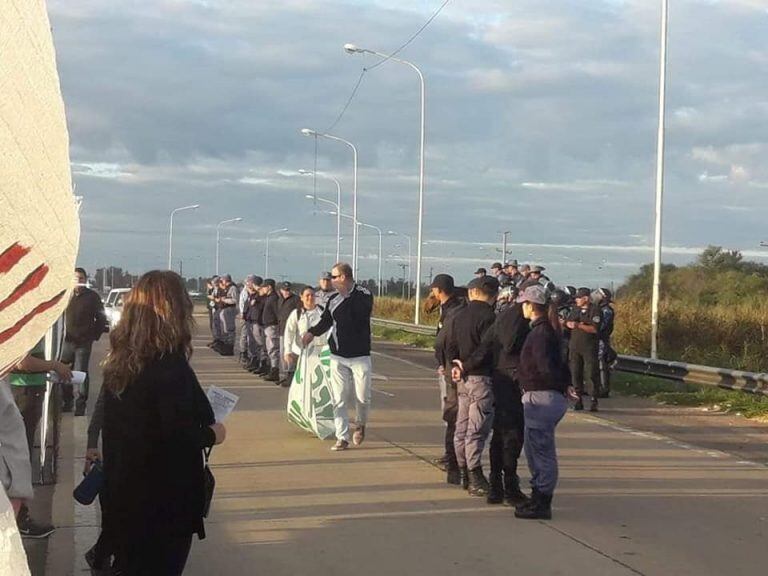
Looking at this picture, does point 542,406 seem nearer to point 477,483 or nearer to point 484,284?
point 477,483

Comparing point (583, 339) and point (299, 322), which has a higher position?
point (299, 322)

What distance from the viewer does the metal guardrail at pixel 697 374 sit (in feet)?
52.5

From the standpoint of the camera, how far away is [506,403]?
848cm

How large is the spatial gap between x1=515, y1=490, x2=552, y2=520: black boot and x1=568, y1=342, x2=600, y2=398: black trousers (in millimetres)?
7673

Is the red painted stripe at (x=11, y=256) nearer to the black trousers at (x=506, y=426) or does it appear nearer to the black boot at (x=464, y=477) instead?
the black trousers at (x=506, y=426)

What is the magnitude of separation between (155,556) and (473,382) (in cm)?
455

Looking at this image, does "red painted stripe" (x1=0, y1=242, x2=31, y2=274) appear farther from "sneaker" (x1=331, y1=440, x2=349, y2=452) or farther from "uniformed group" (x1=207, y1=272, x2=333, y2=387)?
"uniformed group" (x1=207, y1=272, x2=333, y2=387)

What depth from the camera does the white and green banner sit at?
11.1 m

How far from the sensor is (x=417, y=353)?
29.8m

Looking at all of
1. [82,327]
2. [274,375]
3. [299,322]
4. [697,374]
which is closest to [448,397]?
[299,322]

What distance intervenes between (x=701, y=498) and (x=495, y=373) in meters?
2.11

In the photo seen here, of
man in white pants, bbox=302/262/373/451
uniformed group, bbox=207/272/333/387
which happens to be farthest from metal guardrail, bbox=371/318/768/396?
man in white pants, bbox=302/262/373/451

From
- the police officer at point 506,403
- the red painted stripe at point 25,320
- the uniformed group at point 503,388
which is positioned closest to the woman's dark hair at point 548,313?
the uniformed group at point 503,388

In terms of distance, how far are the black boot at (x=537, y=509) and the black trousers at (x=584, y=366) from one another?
7673 mm
